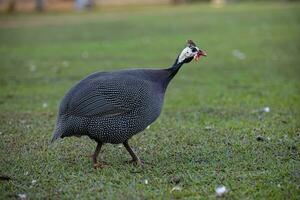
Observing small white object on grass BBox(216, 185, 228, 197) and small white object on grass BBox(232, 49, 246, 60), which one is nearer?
small white object on grass BBox(216, 185, 228, 197)

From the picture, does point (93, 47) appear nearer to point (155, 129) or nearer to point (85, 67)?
point (85, 67)

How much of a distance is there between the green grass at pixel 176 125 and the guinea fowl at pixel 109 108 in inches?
14.1

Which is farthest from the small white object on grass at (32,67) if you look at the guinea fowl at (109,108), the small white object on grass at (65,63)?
the guinea fowl at (109,108)

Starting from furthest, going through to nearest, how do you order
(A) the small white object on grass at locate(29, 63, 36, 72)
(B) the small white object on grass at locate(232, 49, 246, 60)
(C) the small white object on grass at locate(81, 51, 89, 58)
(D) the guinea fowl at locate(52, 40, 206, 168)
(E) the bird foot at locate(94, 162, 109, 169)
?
1. (C) the small white object on grass at locate(81, 51, 89, 58)
2. (B) the small white object on grass at locate(232, 49, 246, 60)
3. (A) the small white object on grass at locate(29, 63, 36, 72)
4. (E) the bird foot at locate(94, 162, 109, 169)
5. (D) the guinea fowl at locate(52, 40, 206, 168)

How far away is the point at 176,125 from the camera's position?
7469 mm

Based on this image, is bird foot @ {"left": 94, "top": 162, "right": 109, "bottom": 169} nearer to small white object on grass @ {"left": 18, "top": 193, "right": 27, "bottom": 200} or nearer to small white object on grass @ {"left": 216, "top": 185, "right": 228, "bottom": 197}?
small white object on grass @ {"left": 18, "top": 193, "right": 27, "bottom": 200}

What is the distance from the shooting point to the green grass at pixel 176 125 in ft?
16.6

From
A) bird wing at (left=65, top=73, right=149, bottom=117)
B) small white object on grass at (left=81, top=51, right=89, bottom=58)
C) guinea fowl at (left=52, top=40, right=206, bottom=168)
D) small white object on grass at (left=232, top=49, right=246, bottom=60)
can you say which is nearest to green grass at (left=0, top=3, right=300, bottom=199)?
small white object on grass at (left=81, top=51, right=89, bottom=58)

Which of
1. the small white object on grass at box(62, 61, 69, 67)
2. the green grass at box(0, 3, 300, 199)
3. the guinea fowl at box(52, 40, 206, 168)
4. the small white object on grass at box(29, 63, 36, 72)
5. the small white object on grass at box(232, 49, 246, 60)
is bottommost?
the small white object on grass at box(232, 49, 246, 60)

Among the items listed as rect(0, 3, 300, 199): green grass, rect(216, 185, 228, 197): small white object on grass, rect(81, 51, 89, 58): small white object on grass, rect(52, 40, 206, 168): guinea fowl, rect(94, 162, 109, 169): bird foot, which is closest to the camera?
rect(216, 185, 228, 197): small white object on grass

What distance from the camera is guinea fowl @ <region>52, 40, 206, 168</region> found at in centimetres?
543

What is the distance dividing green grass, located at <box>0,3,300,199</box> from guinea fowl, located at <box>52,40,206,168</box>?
358mm

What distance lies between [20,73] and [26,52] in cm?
398

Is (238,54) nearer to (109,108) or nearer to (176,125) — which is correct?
(176,125)
